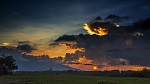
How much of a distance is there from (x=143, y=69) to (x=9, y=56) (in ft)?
240

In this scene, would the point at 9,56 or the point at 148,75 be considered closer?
the point at 148,75

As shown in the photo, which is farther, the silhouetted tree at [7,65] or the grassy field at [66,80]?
the silhouetted tree at [7,65]

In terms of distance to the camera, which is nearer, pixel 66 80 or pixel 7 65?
pixel 66 80

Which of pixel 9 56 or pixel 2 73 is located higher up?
pixel 9 56

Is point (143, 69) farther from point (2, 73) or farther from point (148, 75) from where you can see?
point (2, 73)

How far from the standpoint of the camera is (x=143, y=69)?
142750mm

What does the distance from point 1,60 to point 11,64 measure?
18.7ft

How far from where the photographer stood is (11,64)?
140 meters

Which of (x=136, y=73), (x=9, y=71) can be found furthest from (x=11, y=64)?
(x=136, y=73)

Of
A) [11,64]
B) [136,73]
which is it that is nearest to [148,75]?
[136,73]

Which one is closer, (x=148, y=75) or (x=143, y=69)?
(x=148, y=75)

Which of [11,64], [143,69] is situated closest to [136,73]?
[143,69]

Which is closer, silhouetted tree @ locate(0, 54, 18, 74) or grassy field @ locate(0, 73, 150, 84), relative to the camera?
grassy field @ locate(0, 73, 150, 84)

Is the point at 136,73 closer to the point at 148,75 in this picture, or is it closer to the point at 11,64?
the point at 148,75
